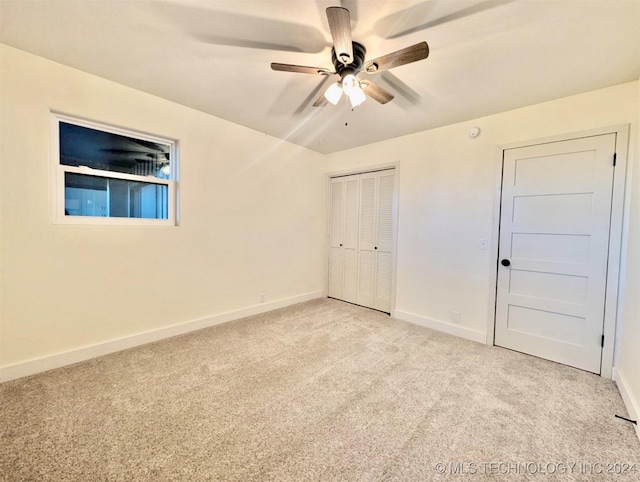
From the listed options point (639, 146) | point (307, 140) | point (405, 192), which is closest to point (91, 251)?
point (307, 140)

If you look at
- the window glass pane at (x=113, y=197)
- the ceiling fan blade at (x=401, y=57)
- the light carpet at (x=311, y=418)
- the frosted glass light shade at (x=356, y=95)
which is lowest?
the light carpet at (x=311, y=418)

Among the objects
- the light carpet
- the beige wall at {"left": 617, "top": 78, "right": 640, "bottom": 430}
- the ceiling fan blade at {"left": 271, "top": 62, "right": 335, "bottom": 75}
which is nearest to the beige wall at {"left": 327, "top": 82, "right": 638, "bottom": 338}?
the beige wall at {"left": 617, "top": 78, "right": 640, "bottom": 430}

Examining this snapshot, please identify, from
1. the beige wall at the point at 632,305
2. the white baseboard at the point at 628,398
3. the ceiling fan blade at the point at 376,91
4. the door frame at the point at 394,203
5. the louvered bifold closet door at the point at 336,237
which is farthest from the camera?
the louvered bifold closet door at the point at 336,237

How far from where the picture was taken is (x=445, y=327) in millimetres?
3119

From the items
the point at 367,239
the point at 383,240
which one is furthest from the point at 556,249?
the point at 367,239

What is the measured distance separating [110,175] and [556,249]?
14.1 ft

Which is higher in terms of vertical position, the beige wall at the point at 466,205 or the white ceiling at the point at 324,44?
the white ceiling at the point at 324,44

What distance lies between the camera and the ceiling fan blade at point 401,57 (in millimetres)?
1464

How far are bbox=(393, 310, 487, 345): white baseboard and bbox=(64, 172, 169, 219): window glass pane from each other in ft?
10.4

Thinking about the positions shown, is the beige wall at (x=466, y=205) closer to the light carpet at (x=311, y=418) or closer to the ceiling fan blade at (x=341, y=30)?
the light carpet at (x=311, y=418)

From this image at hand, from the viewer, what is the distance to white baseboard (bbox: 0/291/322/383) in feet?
6.72

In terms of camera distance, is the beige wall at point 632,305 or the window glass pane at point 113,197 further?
the window glass pane at point 113,197

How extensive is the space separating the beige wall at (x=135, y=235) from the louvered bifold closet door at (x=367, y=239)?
933 mm

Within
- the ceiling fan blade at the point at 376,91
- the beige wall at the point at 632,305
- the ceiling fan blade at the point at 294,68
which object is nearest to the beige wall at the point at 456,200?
the beige wall at the point at 632,305
